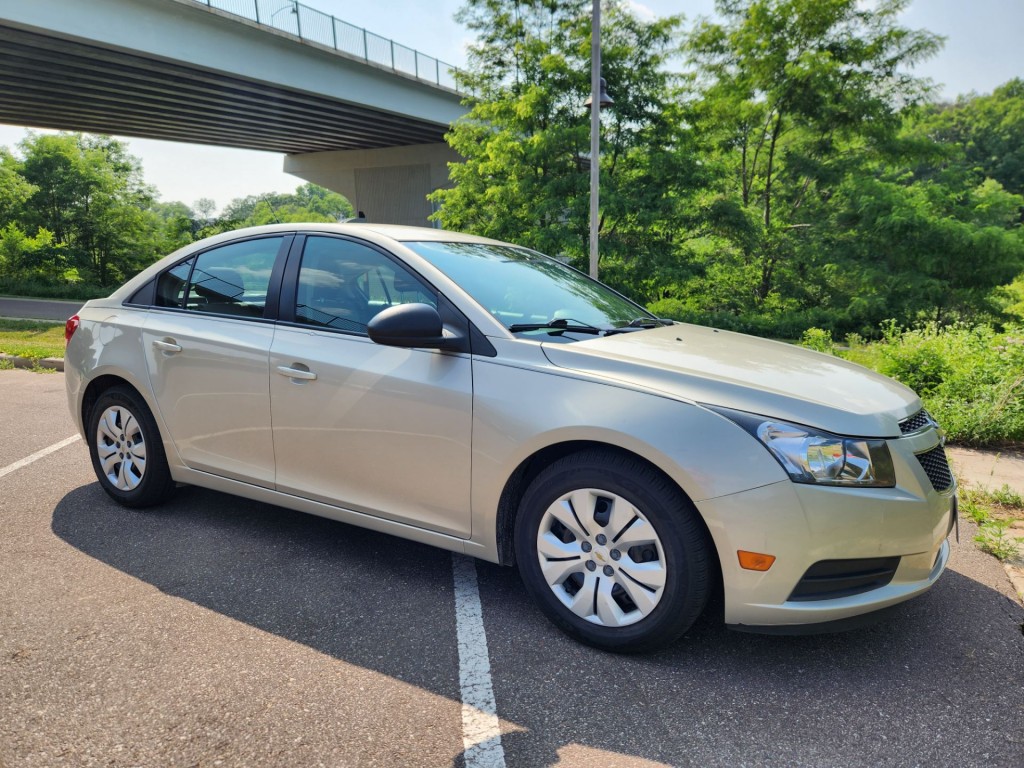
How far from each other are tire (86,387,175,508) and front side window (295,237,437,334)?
4.23ft

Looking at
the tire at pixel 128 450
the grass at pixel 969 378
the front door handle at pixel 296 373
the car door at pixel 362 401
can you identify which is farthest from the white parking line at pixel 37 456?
the grass at pixel 969 378

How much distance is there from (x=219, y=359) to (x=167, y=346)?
428 mm

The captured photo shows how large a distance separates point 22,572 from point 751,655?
10.9ft

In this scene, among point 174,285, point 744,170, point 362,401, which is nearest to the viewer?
point 362,401

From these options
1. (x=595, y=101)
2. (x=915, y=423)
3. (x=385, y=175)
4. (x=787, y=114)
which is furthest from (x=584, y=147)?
(x=385, y=175)

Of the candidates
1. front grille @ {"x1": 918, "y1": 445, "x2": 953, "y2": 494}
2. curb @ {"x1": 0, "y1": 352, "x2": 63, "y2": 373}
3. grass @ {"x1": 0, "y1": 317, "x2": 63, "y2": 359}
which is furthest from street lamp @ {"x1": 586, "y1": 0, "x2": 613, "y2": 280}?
front grille @ {"x1": 918, "y1": 445, "x2": 953, "y2": 494}

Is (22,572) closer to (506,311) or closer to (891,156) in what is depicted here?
(506,311)

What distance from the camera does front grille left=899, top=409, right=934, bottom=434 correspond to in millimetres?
2705

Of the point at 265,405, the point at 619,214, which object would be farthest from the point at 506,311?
the point at 619,214

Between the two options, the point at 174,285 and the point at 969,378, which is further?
the point at 969,378

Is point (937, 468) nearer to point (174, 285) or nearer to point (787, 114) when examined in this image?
point (174, 285)

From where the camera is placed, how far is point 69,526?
4027 mm

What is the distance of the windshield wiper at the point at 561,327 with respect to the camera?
124 inches

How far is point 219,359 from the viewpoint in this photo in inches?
145
